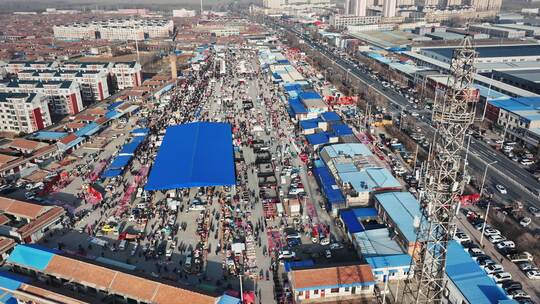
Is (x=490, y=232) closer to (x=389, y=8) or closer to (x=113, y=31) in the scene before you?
(x=113, y=31)

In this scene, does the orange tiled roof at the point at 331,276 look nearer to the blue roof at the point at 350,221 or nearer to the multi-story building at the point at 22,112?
the blue roof at the point at 350,221

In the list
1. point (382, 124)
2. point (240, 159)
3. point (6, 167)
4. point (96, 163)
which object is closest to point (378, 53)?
point (382, 124)

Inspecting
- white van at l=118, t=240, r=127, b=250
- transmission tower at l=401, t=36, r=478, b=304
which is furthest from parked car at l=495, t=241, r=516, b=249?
white van at l=118, t=240, r=127, b=250

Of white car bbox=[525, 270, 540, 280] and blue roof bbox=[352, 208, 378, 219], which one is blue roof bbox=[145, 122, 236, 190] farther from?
white car bbox=[525, 270, 540, 280]

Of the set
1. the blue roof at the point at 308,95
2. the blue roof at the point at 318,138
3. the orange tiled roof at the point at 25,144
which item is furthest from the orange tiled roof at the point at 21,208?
the blue roof at the point at 308,95

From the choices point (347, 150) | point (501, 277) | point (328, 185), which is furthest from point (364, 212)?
point (347, 150)

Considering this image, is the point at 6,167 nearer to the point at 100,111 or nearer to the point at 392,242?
the point at 100,111
